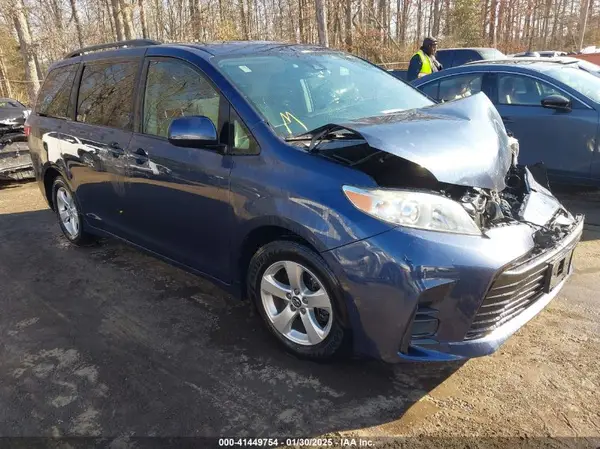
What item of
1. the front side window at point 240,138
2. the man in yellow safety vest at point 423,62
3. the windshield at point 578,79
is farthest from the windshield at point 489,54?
the front side window at point 240,138

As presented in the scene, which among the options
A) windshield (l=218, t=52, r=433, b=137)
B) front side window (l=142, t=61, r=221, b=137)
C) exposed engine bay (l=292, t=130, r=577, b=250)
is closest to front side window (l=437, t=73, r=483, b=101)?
windshield (l=218, t=52, r=433, b=137)

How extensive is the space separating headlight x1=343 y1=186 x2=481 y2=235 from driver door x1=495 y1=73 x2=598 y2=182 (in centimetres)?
364

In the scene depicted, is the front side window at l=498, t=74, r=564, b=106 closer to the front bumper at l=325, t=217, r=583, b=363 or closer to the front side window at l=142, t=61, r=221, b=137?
the front bumper at l=325, t=217, r=583, b=363

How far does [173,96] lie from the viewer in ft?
11.1

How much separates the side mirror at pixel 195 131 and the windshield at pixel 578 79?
4.39 meters

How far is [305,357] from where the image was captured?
278cm

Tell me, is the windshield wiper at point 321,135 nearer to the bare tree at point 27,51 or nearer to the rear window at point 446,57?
the rear window at point 446,57

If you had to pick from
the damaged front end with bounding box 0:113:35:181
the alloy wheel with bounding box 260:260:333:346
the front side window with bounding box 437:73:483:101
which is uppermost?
the front side window with bounding box 437:73:483:101

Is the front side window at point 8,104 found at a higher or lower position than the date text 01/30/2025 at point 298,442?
higher

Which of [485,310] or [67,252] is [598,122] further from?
[67,252]

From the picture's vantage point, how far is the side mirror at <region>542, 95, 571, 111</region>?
5254 mm

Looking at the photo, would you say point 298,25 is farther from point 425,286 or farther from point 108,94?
point 425,286

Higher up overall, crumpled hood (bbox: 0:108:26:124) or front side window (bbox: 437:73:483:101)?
front side window (bbox: 437:73:483:101)

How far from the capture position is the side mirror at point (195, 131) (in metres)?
2.85
